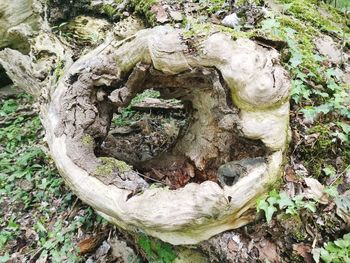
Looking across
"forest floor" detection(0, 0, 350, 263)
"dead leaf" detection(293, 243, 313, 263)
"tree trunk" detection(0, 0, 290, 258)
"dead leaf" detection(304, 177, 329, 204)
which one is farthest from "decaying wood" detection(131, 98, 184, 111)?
"dead leaf" detection(293, 243, 313, 263)

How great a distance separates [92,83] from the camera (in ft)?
10.7

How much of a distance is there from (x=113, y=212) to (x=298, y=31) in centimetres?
247

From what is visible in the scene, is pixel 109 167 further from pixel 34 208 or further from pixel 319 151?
pixel 34 208

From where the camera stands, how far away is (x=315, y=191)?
2.60 m

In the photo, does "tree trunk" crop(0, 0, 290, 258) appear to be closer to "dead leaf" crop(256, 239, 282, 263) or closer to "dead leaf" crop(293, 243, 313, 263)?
"dead leaf" crop(256, 239, 282, 263)

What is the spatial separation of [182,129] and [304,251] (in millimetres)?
1568

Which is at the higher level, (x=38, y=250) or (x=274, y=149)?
(x=274, y=149)

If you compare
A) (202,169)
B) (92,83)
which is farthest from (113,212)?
(92,83)

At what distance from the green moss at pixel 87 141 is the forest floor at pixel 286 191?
0.86m

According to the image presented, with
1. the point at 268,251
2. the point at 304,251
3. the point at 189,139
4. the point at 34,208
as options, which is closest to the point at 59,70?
the point at 189,139

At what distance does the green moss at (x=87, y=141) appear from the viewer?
306 cm

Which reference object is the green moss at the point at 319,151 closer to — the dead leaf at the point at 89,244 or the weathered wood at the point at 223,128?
the weathered wood at the point at 223,128

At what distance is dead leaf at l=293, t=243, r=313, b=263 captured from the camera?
8.05ft

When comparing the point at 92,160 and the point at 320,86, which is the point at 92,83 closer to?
the point at 92,160
